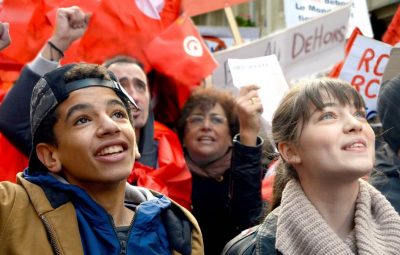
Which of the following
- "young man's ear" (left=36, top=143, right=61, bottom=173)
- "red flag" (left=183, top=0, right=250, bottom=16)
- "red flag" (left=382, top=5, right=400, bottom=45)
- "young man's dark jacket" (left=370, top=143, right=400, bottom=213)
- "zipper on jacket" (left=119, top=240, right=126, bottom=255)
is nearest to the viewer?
"zipper on jacket" (left=119, top=240, right=126, bottom=255)

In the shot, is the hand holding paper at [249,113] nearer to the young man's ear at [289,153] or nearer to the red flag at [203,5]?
the young man's ear at [289,153]

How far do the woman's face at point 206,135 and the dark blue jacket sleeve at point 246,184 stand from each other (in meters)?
0.56

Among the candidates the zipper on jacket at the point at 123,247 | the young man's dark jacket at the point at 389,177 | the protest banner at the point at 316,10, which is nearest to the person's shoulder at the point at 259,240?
the zipper on jacket at the point at 123,247

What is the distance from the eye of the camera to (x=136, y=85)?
141 inches

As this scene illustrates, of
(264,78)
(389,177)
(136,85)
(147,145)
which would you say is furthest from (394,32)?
(389,177)

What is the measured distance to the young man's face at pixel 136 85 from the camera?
3430 mm

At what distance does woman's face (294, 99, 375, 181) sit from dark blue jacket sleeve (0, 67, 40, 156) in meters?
1.17

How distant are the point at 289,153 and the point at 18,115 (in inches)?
45.2

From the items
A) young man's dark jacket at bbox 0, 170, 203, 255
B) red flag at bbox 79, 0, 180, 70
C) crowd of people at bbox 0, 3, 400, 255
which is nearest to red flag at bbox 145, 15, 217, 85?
red flag at bbox 79, 0, 180, 70

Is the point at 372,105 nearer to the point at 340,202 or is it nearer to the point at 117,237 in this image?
the point at 340,202

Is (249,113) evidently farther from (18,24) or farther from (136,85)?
(18,24)

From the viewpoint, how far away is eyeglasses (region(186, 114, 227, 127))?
3749mm

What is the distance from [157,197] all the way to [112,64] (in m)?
1.43

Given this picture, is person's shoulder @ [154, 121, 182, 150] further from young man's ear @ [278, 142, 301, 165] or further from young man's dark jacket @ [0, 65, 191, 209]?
young man's ear @ [278, 142, 301, 165]
